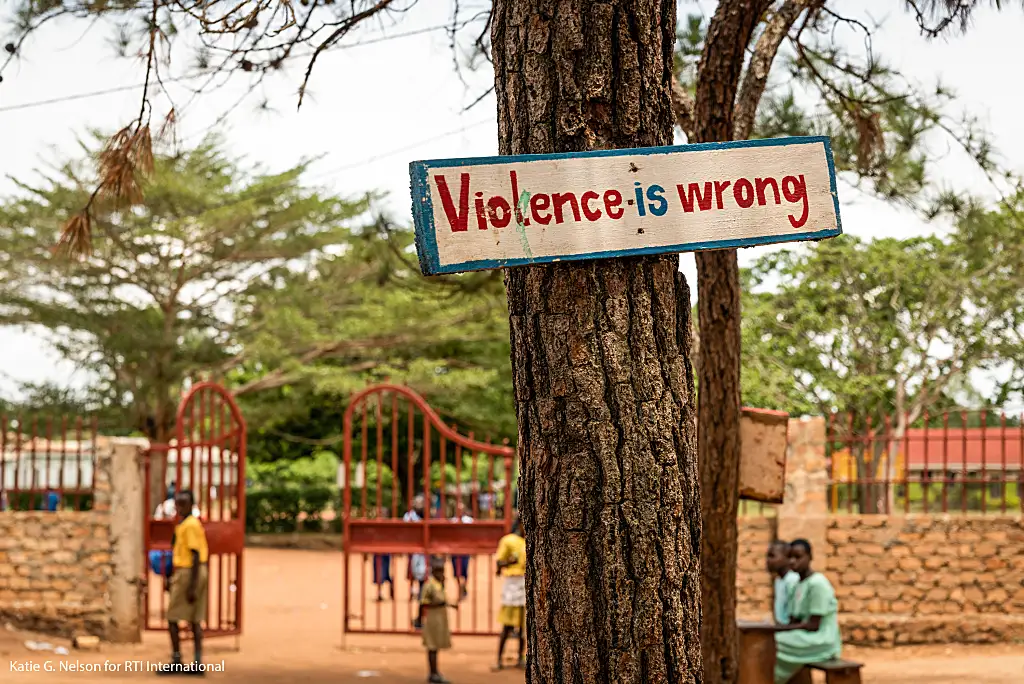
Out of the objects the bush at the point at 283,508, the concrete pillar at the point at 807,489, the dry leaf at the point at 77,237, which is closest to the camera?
the dry leaf at the point at 77,237

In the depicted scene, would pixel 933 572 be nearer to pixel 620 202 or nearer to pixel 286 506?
pixel 620 202

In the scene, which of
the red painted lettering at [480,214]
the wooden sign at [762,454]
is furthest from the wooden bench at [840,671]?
the red painted lettering at [480,214]

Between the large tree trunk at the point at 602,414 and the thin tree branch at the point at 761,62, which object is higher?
the thin tree branch at the point at 761,62

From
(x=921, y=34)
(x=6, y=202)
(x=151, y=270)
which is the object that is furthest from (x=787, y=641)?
(x=6, y=202)

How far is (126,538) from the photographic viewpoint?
1063 cm

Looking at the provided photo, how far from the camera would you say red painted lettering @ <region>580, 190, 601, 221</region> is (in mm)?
2129

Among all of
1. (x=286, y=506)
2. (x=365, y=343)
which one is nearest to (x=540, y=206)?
(x=365, y=343)

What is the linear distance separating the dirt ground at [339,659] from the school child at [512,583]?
411mm

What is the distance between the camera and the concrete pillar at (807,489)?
10.7 meters

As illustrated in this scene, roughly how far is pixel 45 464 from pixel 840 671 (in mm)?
13425

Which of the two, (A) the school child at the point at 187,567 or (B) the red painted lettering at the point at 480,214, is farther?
(A) the school child at the point at 187,567

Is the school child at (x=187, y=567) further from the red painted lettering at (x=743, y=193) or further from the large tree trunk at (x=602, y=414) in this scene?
the red painted lettering at (x=743, y=193)

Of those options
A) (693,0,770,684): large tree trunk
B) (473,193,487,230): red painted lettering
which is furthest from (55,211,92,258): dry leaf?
(473,193,487,230): red painted lettering

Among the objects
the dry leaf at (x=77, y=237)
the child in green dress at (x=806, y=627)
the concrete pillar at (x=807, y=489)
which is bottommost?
the child in green dress at (x=806, y=627)
